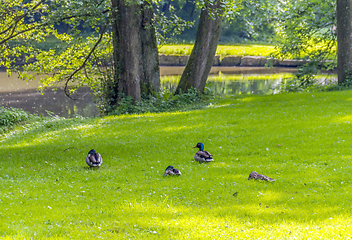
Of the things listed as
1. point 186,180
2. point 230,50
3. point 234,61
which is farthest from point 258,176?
point 230,50

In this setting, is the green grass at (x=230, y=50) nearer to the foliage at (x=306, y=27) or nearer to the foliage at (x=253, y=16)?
the foliage at (x=253, y=16)

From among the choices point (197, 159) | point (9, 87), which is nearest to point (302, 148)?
point (197, 159)

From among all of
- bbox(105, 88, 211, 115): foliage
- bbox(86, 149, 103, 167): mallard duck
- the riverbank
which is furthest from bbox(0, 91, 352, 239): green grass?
the riverbank

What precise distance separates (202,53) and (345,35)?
9.78 m

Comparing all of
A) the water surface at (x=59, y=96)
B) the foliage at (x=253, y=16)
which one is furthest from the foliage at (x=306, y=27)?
the water surface at (x=59, y=96)

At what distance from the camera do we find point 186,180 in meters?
9.64

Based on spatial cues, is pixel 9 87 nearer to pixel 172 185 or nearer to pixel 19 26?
pixel 19 26

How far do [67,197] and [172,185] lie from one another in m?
2.64

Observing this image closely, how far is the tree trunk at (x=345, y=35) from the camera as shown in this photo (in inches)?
941

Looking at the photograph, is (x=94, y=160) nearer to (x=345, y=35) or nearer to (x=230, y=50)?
(x=345, y=35)

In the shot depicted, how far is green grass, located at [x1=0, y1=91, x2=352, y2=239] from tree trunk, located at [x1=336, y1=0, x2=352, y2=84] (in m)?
7.84

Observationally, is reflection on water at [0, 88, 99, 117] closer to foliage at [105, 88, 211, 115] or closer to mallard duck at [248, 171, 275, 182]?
foliage at [105, 88, 211, 115]

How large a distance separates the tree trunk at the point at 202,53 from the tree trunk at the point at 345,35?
8273mm

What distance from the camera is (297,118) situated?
16688mm
